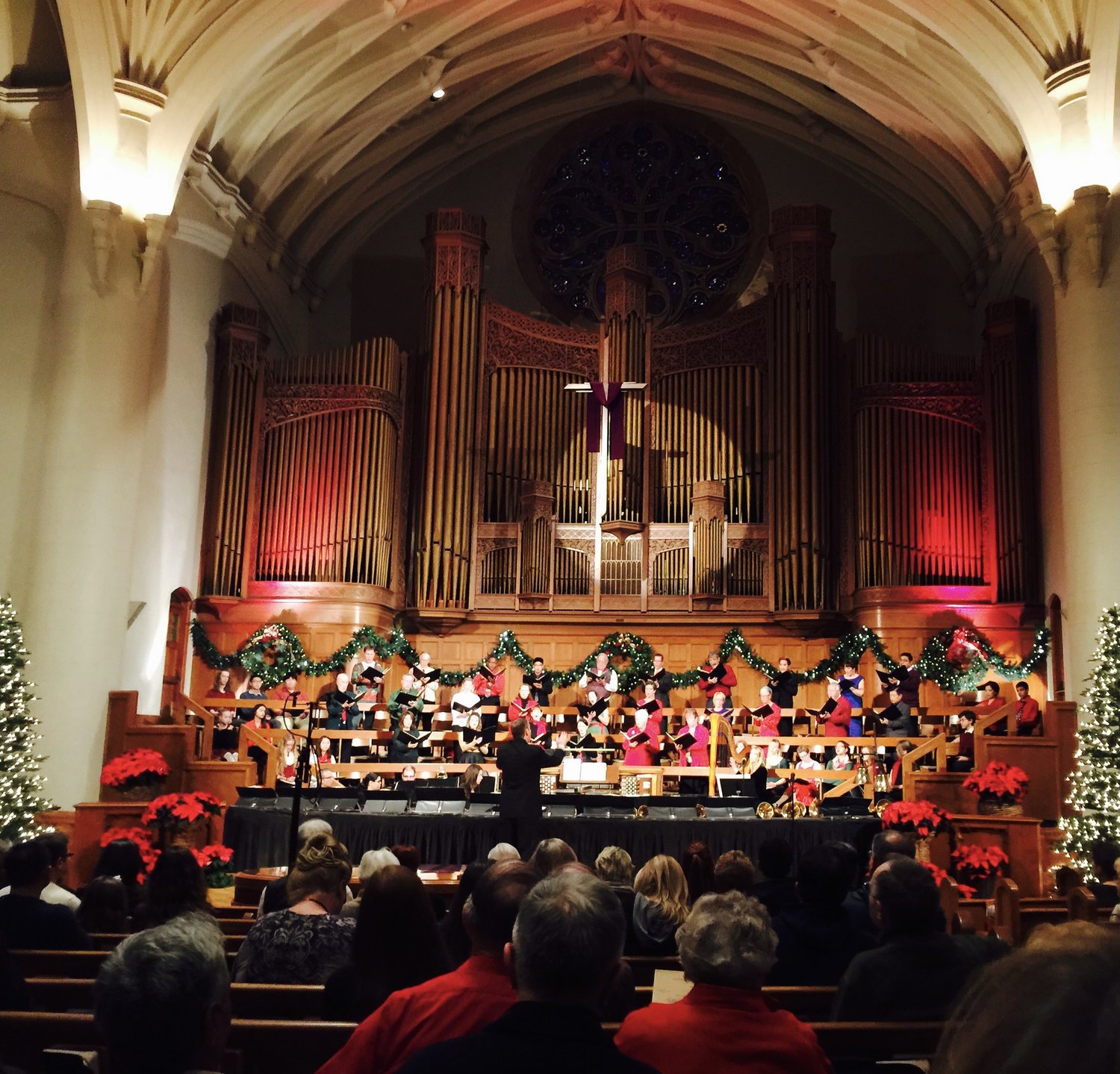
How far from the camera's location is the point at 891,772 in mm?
12586

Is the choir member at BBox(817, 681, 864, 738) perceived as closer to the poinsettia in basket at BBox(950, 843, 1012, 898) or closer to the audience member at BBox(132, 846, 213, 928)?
the poinsettia in basket at BBox(950, 843, 1012, 898)

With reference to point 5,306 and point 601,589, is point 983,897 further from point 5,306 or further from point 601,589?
point 5,306

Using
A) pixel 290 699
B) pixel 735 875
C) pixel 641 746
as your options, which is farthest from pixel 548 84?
pixel 735 875

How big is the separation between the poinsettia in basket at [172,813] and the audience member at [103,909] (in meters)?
5.48

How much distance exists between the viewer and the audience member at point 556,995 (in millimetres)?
1940

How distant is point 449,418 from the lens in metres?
16.7

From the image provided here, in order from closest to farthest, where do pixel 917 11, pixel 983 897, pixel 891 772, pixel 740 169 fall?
pixel 983 897 → pixel 891 772 → pixel 917 11 → pixel 740 169

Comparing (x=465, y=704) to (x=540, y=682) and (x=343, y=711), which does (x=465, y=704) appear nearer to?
(x=540, y=682)

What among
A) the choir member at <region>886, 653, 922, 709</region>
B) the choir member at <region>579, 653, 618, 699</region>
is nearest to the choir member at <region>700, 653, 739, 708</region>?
the choir member at <region>579, 653, 618, 699</region>

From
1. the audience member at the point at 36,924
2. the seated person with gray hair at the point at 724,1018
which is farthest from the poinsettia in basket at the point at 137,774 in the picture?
the seated person with gray hair at the point at 724,1018

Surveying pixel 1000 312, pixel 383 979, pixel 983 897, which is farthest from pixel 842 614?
pixel 383 979

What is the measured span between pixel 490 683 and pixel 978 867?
6489mm

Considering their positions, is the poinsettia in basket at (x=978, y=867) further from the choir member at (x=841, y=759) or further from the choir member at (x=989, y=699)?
the choir member at (x=989, y=699)

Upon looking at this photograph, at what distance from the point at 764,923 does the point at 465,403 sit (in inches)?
561
